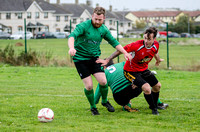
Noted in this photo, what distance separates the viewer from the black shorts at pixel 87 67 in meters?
6.50

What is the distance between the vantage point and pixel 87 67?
658 centimetres

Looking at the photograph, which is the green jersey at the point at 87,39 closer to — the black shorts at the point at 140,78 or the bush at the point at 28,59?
the black shorts at the point at 140,78

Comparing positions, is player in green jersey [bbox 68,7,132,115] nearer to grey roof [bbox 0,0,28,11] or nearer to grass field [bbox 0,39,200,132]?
grass field [bbox 0,39,200,132]

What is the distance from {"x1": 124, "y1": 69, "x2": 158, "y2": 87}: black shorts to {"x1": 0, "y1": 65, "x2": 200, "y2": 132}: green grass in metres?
0.64

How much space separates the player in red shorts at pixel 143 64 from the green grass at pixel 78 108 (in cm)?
48

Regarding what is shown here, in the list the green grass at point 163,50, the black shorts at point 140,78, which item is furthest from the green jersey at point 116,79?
the green grass at point 163,50

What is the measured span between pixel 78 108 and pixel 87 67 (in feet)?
3.89

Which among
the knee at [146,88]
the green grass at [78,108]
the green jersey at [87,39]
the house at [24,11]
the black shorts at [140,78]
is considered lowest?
the green grass at [78,108]

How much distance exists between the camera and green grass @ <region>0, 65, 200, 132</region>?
560 cm

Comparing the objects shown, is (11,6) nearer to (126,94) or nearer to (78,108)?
(78,108)

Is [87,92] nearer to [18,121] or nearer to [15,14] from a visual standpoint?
[18,121]

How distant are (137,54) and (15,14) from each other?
63.0 meters

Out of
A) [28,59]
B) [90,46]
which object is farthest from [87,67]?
[28,59]

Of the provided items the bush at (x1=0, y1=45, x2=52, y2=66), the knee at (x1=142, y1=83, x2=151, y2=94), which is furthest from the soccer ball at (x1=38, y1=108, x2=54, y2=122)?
the bush at (x1=0, y1=45, x2=52, y2=66)
